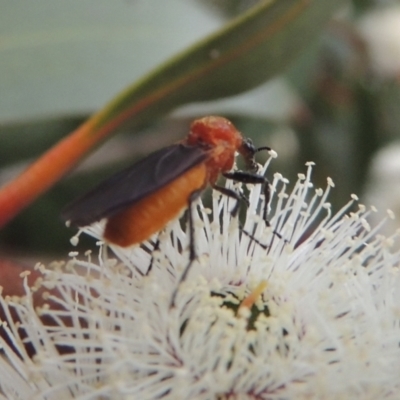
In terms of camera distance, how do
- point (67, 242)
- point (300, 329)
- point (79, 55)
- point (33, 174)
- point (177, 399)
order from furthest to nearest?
point (67, 242), point (79, 55), point (33, 174), point (300, 329), point (177, 399)

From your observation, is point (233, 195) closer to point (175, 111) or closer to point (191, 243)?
point (191, 243)

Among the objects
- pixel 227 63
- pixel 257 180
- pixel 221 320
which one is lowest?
pixel 221 320

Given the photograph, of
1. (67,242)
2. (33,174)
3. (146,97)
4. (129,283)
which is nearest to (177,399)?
(129,283)

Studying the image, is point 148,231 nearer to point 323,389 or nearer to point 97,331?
point 97,331

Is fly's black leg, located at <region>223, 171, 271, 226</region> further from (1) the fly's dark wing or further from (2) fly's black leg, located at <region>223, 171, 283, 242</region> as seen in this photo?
(1) the fly's dark wing

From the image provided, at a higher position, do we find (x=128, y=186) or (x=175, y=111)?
(x=175, y=111)

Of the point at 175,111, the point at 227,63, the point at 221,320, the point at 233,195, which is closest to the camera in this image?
the point at 221,320

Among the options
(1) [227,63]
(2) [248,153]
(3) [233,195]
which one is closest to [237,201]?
(3) [233,195]

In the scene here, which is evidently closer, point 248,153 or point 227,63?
point 248,153
